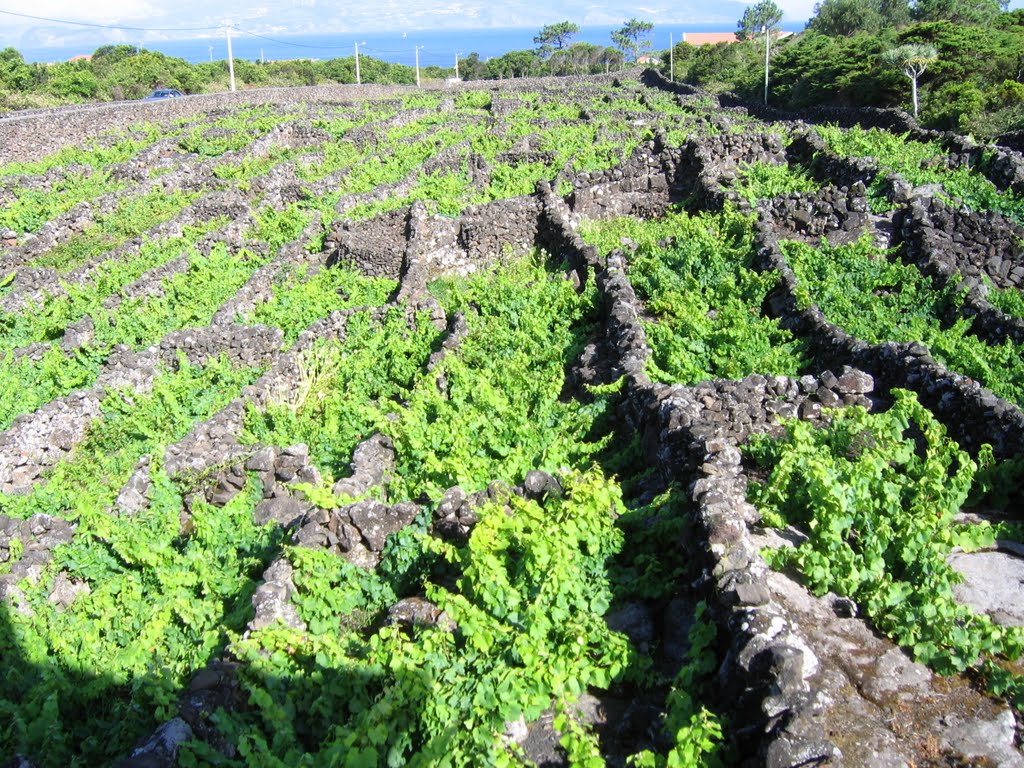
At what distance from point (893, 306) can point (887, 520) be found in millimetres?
7335

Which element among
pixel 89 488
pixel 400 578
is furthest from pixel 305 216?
pixel 400 578

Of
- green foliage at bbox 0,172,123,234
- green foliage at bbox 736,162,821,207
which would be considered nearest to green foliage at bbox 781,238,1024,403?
green foliage at bbox 736,162,821,207

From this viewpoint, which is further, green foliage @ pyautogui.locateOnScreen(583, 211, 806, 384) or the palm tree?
the palm tree

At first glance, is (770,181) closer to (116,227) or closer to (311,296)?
(311,296)

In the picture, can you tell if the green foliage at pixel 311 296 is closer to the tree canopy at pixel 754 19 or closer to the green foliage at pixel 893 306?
the green foliage at pixel 893 306

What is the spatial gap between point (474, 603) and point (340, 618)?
4.93 feet

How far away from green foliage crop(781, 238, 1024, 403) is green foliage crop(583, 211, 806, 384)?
0.92 meters

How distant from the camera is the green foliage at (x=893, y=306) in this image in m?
10.3

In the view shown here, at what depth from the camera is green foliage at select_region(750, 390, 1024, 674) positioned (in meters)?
5.77

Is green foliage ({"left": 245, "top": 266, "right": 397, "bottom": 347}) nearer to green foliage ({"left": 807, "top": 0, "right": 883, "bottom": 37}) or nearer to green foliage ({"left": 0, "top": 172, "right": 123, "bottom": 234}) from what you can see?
green foliage ({"left": 0, "top": 172, "right": 123, "bottom": 234})

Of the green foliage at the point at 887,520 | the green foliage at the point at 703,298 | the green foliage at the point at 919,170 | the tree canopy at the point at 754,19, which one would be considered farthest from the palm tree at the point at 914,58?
the tree canopy at the point at 754,19

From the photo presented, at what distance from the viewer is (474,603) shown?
6.79 meters

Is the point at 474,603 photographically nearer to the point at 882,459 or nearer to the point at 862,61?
the point at 882,459

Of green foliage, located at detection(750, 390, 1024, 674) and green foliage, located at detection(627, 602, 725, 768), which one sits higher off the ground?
green foliage, located at detection(750, 390, 1024, 674)
